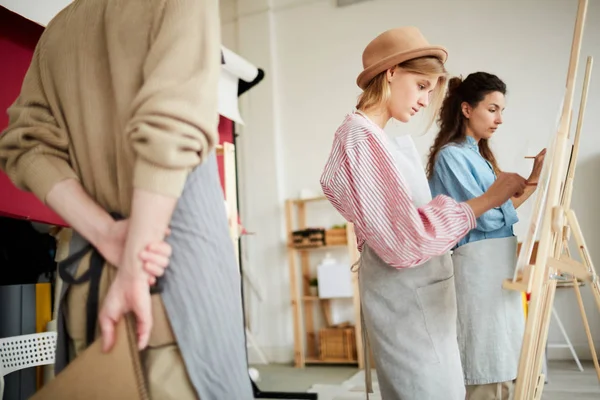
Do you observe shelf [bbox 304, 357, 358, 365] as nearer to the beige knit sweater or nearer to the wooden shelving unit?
the wooden shelving unit

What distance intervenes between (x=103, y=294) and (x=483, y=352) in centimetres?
101

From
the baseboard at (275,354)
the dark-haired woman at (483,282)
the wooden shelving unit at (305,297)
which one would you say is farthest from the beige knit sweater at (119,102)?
the baseboard at (275,354)

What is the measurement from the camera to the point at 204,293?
796mm

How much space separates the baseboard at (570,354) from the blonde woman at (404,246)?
2864 mm

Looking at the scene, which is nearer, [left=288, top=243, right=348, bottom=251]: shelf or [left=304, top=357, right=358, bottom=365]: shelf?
[left=304, top=357, right=358, bottom=365]: shelf

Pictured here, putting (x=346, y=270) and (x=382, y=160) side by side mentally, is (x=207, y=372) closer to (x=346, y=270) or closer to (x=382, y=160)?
(x=382, y=160)

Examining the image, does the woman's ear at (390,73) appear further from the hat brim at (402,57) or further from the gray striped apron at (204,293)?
the gray striped apron at (204,293)

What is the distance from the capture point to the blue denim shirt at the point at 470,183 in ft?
4.73

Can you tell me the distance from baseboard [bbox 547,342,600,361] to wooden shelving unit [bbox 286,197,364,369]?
1.27m

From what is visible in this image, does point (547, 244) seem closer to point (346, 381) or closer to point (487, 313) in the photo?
point (487, 313)

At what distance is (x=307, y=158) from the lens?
427 centimetres

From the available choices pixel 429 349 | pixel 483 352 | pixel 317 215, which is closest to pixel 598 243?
pixel 317 215

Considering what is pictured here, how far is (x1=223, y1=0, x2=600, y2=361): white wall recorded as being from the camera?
3.54 m

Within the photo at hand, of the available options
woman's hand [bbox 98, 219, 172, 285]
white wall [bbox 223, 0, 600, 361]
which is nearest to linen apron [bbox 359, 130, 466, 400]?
woman's hand [bbox 98, 219, 172, 285]
